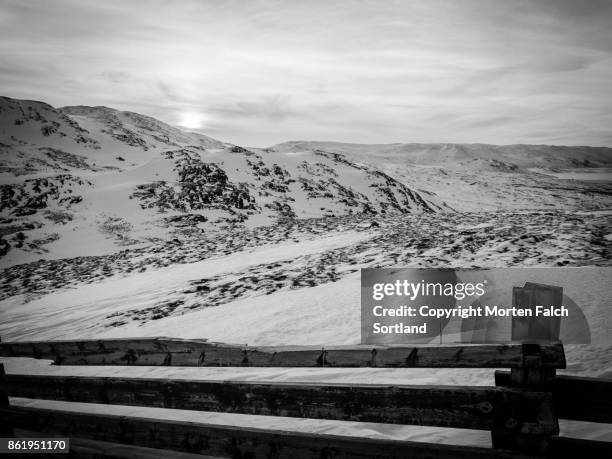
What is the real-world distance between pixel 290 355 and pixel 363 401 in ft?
2.03

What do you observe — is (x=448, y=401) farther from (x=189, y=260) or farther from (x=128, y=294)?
(x=189, y=260)

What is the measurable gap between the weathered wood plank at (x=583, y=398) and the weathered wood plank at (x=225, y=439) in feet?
1.29

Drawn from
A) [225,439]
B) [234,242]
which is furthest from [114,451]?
[234,242]

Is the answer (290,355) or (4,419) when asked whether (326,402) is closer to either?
(290,355)

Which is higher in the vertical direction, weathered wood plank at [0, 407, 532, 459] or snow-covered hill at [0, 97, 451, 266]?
snow-covered hill at [0, 97, 451, 266]

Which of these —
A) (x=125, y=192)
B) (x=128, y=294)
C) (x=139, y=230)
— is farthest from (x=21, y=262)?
(x=128, y=294)

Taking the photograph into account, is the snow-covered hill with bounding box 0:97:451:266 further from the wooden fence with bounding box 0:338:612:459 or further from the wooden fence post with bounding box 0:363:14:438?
the wooden fence with bounding box 0:338:612:459

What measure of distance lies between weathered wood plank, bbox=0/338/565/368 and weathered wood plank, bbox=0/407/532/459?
1.58ft

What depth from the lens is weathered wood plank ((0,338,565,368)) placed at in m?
2.21

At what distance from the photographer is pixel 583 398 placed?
2148mm

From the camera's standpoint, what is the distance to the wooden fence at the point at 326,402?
7.14ft

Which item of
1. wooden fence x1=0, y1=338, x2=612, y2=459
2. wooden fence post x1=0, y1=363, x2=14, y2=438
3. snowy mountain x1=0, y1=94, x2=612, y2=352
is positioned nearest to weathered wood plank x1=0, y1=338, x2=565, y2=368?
wooden fence x1=0, y1=338, x2=612, y2=459

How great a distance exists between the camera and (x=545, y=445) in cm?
218

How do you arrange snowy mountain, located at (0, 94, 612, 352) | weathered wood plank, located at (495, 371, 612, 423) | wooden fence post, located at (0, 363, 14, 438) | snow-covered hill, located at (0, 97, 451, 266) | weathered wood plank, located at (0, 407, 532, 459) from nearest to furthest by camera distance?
weathered wood plank, located at (495, 371, 612, 423), weathered wood plank, located at (0, 407, 532, 459), wooden fence post, located at (0, 363, 14, 438), snowy mountain, located at (0, 94, 612, 352), snow-covered hill, located at (0, 97, 451, 266)
